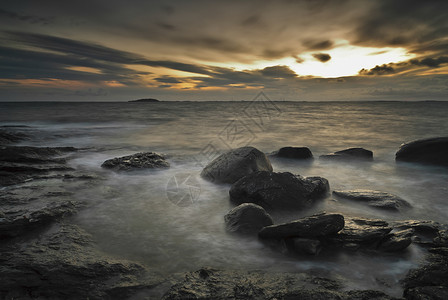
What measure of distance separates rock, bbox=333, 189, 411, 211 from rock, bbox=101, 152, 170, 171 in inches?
203

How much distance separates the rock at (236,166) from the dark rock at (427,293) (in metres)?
4.15

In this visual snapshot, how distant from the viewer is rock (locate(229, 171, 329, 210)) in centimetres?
509

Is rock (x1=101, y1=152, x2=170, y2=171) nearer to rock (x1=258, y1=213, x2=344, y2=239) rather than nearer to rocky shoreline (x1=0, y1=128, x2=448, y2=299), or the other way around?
rocky shoreline (x1=0, y1=128, x2=448, y2=299)

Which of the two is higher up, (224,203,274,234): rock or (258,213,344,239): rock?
(258,213,344,239): rock

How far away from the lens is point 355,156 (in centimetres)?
991

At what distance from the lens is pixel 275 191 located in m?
5.14

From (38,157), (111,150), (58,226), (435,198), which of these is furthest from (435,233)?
(111,150)

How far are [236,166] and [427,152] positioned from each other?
6.68 m

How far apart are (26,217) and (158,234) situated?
6.49 ft

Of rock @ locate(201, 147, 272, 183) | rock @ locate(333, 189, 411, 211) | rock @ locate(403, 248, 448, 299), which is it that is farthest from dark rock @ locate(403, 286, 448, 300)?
rock @ locate(201, 147, 272, 183)

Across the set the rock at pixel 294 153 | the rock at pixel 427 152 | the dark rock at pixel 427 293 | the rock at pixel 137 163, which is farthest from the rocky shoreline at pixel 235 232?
the rock at pixel 427 152

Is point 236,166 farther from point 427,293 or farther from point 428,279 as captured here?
point 427,293

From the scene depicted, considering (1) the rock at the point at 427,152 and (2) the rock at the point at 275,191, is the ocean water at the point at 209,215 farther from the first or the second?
(1) the rock at the point at 427,152

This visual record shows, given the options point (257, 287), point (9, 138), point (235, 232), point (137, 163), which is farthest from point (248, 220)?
point (9, 138)
